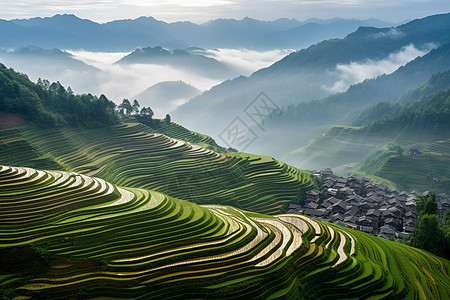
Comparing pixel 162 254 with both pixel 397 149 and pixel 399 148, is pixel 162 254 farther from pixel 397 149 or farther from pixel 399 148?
pixel 397 149

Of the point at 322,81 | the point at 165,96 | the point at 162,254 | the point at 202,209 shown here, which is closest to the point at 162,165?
the point at 202,209

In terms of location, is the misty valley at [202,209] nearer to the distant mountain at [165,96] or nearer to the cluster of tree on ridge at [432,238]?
the cluster of tree on ridge at [432,238]

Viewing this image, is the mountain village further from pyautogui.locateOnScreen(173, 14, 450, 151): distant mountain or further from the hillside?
pyautogui.locateOnScreen(173, 14, 450, 151): distant mountain

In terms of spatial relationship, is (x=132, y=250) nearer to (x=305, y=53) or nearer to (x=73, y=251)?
(x=73, y=251)

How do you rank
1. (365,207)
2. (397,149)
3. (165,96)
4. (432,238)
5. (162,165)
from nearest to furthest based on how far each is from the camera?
(432,238) → (365,207) → (162,165) → (397,149) → (165,96)

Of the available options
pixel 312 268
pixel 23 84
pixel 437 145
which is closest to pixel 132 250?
pixel 312 268

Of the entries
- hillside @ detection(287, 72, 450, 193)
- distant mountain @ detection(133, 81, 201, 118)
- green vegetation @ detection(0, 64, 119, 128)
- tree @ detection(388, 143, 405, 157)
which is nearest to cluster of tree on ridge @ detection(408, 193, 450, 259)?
hillside @ detection(287, 72, 450, 193)
